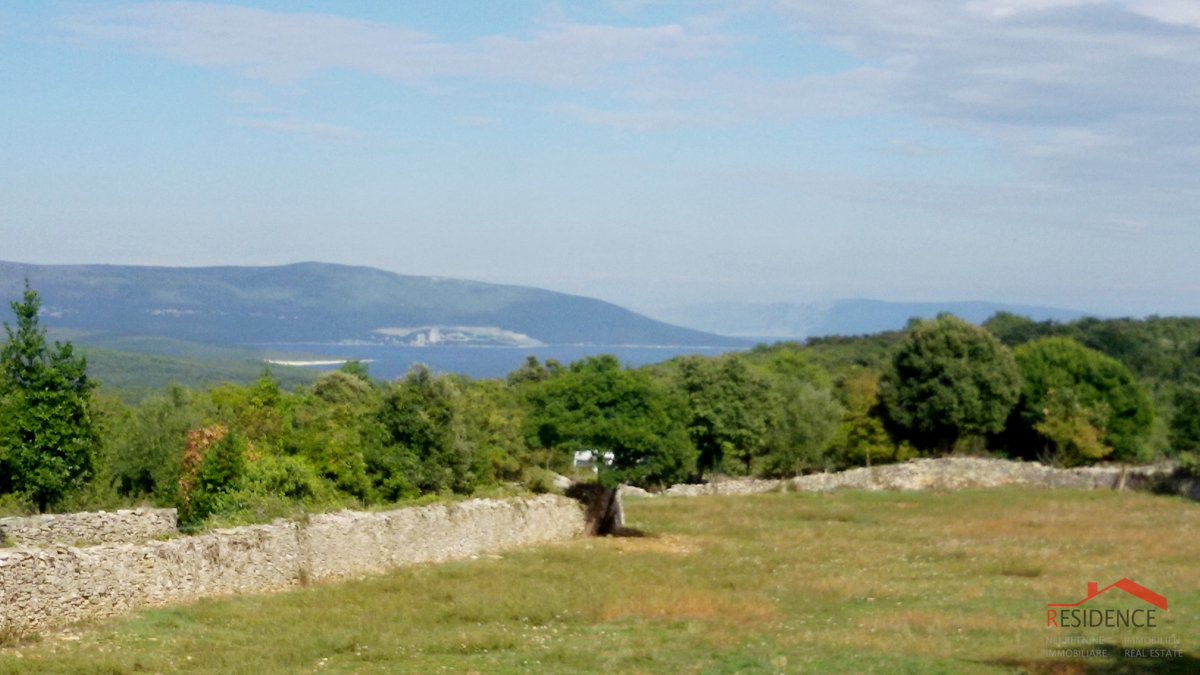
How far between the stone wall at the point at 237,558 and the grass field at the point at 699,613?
0.65 m

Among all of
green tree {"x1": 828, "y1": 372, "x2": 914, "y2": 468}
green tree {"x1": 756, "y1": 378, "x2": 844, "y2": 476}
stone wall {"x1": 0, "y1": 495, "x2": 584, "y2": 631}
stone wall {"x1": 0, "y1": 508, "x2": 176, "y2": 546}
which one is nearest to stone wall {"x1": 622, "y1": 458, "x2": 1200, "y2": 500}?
A: green tree {"x1": 828, "y1": 372, "x2": 914, "y2": 468}

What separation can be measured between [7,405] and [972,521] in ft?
116

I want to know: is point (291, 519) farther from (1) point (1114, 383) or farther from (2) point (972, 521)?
(1) point (1114, 383)

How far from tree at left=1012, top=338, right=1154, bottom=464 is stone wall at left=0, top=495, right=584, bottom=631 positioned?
47.8 meters

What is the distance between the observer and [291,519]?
83.2 ft

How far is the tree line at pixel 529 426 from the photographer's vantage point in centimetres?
3328

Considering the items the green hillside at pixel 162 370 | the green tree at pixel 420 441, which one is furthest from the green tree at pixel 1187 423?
the green hillside at pixel 162 370

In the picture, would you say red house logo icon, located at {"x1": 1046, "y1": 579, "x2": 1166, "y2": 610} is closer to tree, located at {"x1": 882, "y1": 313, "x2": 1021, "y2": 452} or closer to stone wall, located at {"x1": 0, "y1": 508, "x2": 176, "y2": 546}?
stone wall, located at {"x1": 0, "y1": 508, "x2": 176, "y2": 546}

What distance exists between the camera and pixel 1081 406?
72.9m

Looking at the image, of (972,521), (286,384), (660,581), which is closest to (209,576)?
(660,581)

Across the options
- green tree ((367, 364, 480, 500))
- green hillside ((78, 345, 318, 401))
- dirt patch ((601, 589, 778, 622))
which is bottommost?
green hillside ((78, 345, 318, 401))

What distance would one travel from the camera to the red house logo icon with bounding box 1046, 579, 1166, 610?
2419cm

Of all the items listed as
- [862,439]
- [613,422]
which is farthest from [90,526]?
[862,439]

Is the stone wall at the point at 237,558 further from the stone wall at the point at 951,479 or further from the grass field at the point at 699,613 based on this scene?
the stone wall at the point at 951,479
